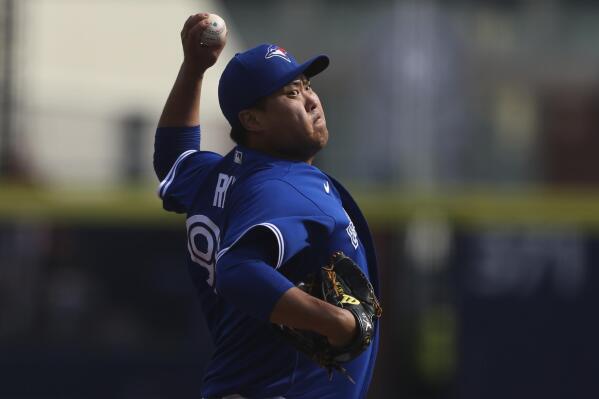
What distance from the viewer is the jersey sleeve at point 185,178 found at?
3414mm

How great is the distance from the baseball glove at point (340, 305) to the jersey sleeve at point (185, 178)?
626 mm

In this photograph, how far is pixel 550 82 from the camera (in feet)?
51.1

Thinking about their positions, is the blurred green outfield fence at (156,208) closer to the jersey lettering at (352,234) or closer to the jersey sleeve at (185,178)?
the jersey sleeve at (185,178)

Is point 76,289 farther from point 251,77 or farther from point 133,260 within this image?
point 251,77

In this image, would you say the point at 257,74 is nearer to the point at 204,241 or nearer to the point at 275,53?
the point at 275,53

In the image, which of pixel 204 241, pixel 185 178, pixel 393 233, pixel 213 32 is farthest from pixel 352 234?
pixel 393 233

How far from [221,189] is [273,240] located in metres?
0.40

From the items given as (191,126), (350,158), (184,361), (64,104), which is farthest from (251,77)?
(64,104)

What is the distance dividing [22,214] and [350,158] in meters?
3.47

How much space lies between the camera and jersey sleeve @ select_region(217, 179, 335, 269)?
111 inches

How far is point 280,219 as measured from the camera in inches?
112

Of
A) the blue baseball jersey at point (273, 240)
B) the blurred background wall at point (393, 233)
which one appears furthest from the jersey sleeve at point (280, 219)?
the blurred background wall at point (393, 233)

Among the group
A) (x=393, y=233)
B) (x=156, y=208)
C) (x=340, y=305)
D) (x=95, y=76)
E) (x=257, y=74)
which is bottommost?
(x=393, y=233)

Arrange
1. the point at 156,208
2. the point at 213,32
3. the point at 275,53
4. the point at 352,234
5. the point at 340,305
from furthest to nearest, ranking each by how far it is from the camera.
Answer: the point at 156,208
the point at 213,32
the point at 275,53
the point at 352,234
the point at 340,305
